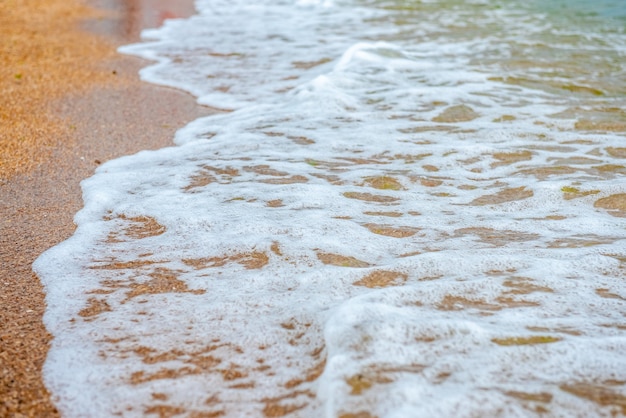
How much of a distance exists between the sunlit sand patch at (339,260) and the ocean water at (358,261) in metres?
0.02

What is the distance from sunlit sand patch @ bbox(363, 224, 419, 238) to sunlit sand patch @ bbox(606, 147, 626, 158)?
1.81 m

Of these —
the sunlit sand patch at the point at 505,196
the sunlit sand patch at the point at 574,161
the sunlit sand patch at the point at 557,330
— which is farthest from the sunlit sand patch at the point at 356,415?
the sunlit sand patch at the point at 574,161

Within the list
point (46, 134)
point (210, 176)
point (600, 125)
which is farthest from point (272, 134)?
point (600, 125)

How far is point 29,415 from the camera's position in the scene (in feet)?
6.40

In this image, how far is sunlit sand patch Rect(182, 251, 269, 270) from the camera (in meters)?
2.87

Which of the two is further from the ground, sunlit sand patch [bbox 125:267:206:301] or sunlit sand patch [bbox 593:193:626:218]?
sunlit sand patch [bbox 593:193:626:218]

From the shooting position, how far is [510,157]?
4289 millimetres

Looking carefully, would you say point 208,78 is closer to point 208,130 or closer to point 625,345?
point 208,130

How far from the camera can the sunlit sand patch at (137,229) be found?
10.4 feet

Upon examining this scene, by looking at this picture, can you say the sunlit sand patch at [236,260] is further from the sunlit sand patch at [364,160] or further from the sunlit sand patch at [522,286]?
the sunlit sand patch at [364,160]

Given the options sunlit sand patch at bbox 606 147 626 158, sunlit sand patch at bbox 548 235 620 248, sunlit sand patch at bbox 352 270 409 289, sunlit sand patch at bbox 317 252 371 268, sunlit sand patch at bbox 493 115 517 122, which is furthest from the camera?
sunlit sand patch at bbox 493 115 517 122

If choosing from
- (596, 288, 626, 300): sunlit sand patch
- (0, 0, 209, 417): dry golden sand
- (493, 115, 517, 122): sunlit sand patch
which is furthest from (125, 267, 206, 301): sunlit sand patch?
(493, 115, 517, 122): sunlit sand patch

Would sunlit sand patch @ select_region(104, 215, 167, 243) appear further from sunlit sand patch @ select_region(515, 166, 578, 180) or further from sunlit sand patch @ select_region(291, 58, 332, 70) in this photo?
sunlit sand patch @ select_region(291, 58, 332, 70)

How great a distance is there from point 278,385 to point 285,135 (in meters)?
2.87
